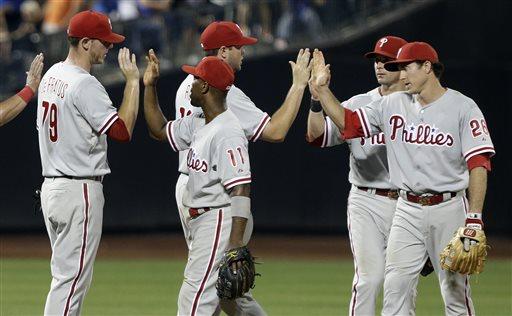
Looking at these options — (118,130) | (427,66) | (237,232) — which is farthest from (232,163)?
(427,66)

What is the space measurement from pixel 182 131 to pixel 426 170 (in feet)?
4.86

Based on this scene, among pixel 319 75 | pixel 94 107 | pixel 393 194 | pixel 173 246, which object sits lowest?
pixel 173 246

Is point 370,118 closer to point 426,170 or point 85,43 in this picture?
point 426,170

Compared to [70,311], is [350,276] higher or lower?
lower

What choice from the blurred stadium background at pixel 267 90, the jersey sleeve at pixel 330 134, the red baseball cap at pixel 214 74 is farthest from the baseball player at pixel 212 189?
the blurred stadium background at pixel 267 90

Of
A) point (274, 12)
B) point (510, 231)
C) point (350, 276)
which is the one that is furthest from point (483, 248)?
point (510, 231)

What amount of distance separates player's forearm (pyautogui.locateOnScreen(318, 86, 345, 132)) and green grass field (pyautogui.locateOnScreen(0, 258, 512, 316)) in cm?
285

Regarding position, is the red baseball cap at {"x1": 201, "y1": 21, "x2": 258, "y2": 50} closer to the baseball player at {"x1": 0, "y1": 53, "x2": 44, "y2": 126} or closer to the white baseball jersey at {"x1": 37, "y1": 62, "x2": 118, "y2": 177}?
the white baseball jersey at {"x1": 37, "y1": 62, "x2": 118, "y2": 177}

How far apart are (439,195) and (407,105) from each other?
59 centimetres

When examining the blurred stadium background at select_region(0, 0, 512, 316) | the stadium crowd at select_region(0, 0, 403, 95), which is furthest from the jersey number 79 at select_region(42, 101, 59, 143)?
the stadium crowd at select_region(0, 0, 403, 95)

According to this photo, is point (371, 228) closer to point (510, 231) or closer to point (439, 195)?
point (439, 195)

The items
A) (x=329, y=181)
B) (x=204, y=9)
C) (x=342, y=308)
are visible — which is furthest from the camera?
(x=329, y=181)

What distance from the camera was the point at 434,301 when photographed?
35.1 ft

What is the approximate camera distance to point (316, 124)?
7.81 m
